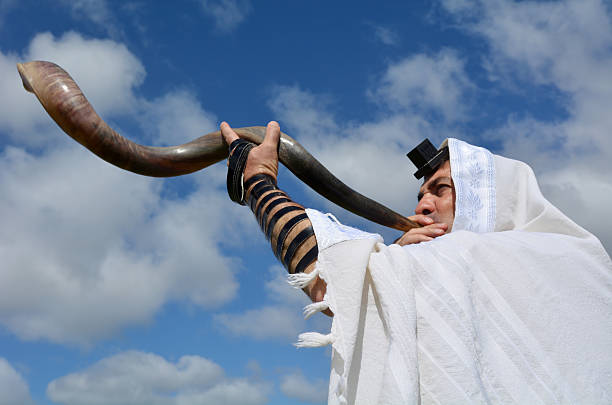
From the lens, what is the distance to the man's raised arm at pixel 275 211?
2.19 meters

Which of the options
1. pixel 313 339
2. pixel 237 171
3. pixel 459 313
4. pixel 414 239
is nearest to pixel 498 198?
pixel 414 239

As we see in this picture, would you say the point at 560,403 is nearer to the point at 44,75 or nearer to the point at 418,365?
the point at 418,365

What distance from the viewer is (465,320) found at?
72.3 inches

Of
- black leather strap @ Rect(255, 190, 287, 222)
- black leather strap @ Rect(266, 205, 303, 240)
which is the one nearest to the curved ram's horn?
black leather strap @ Rect(255, 190, 287, 222)

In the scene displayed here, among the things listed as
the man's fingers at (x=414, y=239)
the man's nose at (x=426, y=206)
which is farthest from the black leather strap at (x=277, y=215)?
the man's nose at (x=426, y=206)

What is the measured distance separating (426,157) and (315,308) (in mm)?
2026

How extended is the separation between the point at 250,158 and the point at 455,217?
4.04 feet

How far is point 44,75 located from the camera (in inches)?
112

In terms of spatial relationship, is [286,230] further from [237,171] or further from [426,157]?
[426,157]

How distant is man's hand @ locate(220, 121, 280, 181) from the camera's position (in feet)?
9.77

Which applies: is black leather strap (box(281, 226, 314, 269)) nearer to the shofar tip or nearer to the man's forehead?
the man's forehead

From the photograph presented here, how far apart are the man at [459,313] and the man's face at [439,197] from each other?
3.18 ft

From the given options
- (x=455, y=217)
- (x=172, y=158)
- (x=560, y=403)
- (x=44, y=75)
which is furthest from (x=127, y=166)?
(x=560, y=403)

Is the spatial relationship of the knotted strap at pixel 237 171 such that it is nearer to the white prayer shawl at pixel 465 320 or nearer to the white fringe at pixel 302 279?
the white prayer shawl at pixel 465 320
